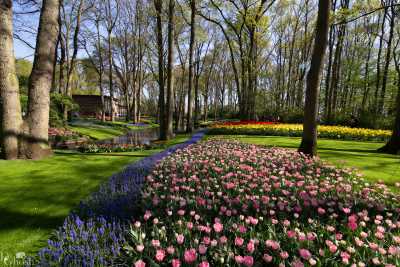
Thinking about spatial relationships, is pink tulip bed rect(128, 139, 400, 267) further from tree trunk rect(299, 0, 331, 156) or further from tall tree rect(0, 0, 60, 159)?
tall tree rect(0, 0, 60, 159)

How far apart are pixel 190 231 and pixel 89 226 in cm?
146

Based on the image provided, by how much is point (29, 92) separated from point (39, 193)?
450 cm

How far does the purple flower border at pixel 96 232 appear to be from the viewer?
242 centimetres

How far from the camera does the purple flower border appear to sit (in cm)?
242

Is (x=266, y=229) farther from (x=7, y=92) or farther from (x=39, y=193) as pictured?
(x=7, y=92)

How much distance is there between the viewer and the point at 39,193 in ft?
16.1

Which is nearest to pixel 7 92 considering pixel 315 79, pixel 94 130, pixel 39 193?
pixel 39 193

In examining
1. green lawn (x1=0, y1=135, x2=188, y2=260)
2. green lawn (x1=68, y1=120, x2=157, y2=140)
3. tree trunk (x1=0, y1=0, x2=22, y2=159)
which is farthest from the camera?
green lawn (x1=68, y1=120, x2=157, y2=140)

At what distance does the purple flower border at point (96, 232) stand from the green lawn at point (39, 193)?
1.34ft

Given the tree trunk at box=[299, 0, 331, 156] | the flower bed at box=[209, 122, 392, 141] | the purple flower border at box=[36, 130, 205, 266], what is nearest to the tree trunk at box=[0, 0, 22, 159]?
the purple flower border at box=[36, 130, 205, 266]

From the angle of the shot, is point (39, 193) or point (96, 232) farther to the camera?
point (39, 193)

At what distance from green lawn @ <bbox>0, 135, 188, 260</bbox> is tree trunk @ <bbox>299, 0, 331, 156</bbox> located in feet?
20.9

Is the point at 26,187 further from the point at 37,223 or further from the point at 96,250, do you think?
the point at 96,250

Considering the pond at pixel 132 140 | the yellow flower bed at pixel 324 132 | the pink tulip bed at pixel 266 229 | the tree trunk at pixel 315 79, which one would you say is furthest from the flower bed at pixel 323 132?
the pink tulip bed at pixel 266 229
